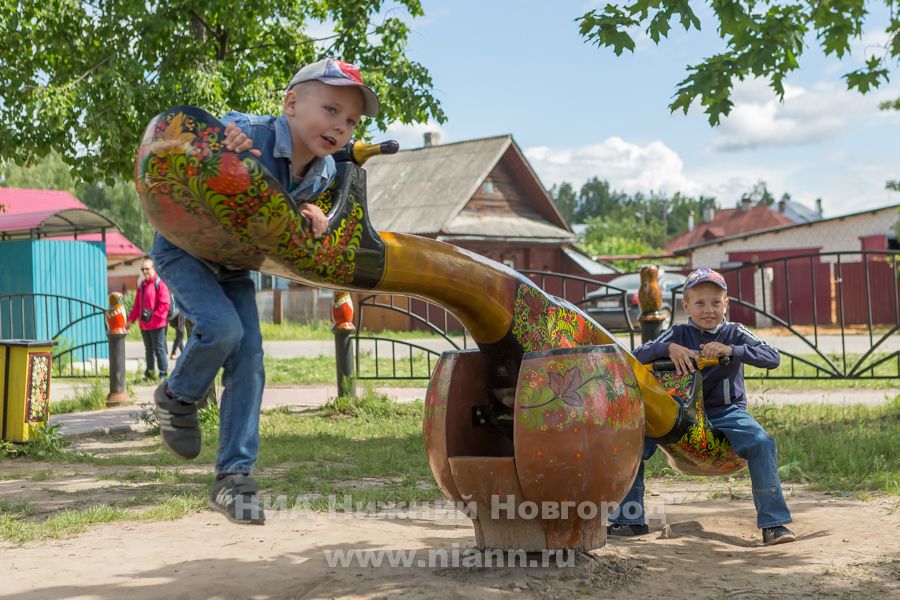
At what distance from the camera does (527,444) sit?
4.01 metres

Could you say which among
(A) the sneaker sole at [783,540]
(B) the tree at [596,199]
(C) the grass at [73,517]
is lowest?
(A) the sneaker sole at [783,540]

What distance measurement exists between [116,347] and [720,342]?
7.98 metres

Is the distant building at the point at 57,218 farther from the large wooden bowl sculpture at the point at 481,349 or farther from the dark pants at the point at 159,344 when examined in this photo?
the large wooden bowl sculpture at the point at 481,349

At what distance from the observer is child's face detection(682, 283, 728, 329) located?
514 centimetres

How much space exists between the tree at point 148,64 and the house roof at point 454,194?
55.1 ft

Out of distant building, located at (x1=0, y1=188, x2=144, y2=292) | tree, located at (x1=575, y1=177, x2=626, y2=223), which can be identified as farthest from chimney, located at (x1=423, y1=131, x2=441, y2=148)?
tree, located at (x1=575, y1=177, x2=626, y2=223)

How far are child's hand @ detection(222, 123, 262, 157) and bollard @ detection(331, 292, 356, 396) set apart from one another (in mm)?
6967

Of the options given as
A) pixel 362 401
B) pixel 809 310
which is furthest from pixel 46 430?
pixel 809 310

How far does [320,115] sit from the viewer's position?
3178 mm

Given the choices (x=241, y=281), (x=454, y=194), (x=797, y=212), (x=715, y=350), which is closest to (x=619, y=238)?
(x=797, y=212)

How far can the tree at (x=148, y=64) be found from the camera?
8.63 metres

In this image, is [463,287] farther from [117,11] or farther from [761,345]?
[117,11]

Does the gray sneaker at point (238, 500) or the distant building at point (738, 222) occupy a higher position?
the distant building at point (738, 222)

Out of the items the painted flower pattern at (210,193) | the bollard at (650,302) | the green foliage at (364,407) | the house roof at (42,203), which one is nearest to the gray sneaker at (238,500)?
the painted flower pattern at (210,193)
